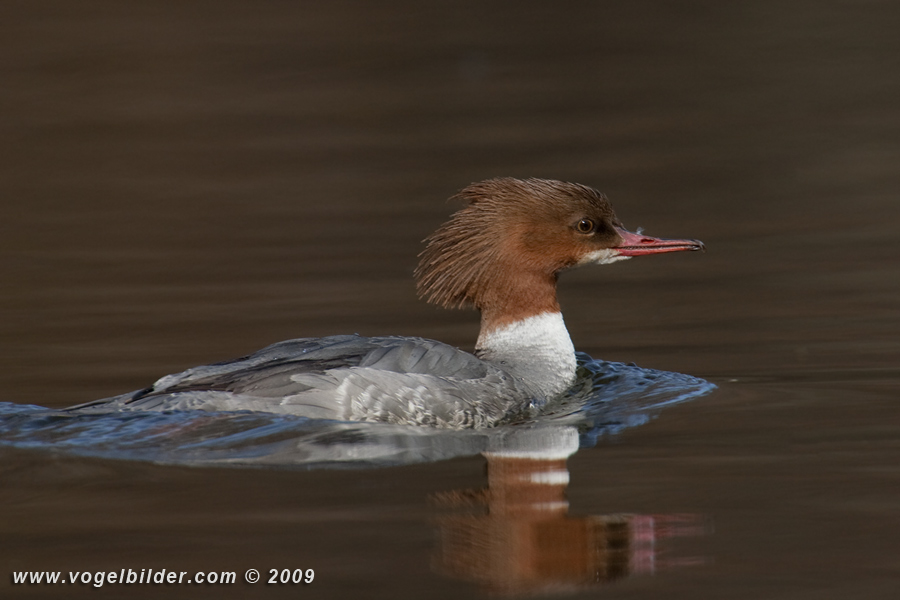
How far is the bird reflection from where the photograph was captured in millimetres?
4590

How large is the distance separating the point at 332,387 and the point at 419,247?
3527 mm

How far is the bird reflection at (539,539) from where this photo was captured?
4.59m

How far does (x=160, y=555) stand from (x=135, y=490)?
79cm

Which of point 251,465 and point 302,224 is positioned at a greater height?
point 302,224

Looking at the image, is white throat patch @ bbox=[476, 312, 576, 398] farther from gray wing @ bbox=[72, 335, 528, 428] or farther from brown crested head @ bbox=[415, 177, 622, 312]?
gray wing @ bbox=[72, 335, 528, 428]

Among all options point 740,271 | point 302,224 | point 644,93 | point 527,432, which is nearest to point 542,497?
point 527,432

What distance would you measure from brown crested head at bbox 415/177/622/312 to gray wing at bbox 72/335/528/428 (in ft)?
2.68

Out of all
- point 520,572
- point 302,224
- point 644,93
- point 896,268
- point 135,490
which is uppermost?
point 644,93

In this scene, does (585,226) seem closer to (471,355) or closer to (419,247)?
(471,355)

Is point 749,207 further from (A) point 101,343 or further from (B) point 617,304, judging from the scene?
(A) point 101,343

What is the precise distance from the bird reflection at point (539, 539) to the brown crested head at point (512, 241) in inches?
73.0

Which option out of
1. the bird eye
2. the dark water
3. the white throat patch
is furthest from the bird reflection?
the bird eye

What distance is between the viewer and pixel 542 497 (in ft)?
17.3

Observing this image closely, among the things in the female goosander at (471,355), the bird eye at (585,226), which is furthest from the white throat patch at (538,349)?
the bird eye at (585,226)
